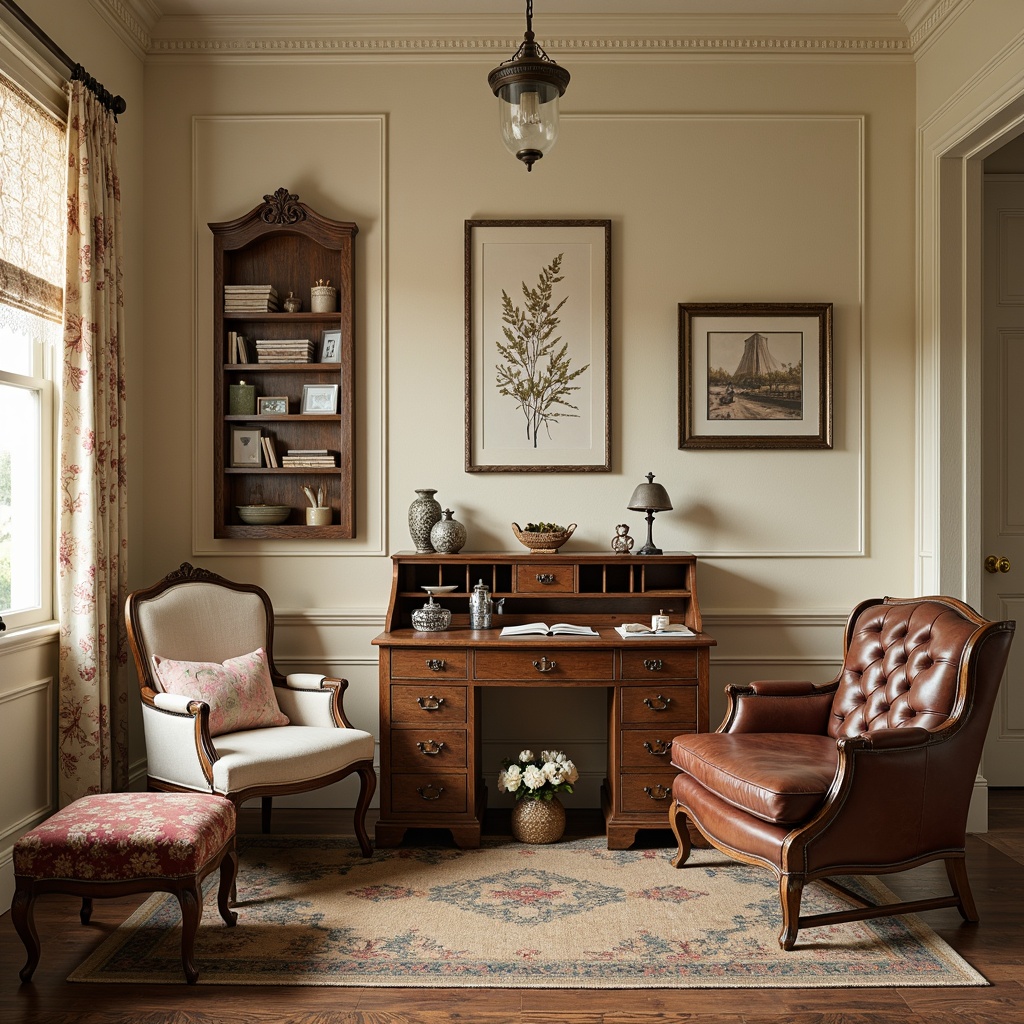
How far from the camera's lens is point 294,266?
4250 millimetres

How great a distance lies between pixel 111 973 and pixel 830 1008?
200 cm

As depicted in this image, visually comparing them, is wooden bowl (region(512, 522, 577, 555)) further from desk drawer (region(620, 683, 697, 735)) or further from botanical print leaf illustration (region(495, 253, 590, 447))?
desk drawer (region(620, 683, 697, 735))

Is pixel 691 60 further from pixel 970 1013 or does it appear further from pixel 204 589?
pixel 970 1013

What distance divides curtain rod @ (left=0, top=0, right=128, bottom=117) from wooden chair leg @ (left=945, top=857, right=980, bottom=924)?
4057 millimetres

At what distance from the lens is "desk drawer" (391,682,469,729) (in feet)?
12.0

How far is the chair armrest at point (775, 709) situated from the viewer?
3432mm

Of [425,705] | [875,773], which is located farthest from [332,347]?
[875,773]

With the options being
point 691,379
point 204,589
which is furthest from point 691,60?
point 204,589

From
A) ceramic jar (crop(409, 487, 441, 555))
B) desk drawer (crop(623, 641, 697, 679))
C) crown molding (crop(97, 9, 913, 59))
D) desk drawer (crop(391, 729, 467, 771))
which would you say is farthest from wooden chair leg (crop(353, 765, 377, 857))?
crown molding (crop(97, 9, 913, 59))

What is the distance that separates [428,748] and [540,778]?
1.51 ft

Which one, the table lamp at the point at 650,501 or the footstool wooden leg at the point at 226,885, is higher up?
the table lamp at the point at 650,501

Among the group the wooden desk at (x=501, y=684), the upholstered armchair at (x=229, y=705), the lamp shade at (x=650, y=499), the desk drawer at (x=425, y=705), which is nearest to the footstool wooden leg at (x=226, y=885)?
the upholstered armchair at (x=229, y=705)

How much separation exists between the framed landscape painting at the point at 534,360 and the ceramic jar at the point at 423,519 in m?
0.25

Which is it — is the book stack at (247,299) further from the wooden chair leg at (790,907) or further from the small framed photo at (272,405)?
the wooden chair leg at (790,907)
